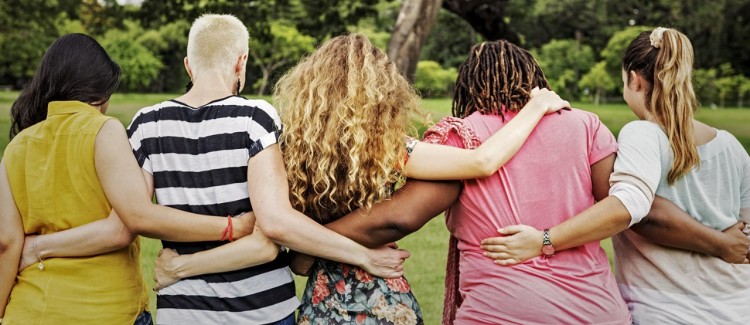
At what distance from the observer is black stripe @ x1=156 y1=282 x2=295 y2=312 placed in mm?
2660

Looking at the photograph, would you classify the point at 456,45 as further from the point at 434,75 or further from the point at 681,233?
the point at 681,233

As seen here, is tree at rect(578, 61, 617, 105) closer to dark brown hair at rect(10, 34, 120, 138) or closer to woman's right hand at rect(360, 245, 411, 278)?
woman's right hand at rect(360, 245, 411, 278)

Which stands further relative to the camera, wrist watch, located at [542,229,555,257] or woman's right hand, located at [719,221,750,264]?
woman's right hand, located at [719,221,750,264]

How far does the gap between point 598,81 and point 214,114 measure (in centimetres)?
5024

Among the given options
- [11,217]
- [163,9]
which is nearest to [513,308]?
[11,217]

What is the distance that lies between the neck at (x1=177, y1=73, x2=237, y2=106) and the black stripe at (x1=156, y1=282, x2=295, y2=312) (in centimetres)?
66

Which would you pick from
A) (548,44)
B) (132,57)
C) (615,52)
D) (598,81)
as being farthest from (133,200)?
(548,44)

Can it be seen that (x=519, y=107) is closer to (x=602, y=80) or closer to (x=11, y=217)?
(x=11, y=217)

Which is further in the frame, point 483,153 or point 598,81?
point 598,81

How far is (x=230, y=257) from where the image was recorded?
2639mm

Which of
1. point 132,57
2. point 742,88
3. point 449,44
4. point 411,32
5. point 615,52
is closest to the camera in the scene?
point 411,32

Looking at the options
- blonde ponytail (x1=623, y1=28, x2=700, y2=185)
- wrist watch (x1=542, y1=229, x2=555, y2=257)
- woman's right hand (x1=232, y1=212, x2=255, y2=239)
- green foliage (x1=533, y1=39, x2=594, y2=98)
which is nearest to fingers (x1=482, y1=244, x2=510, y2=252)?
wrist watch (x1=542, y1=229, x2=555, y2=257)

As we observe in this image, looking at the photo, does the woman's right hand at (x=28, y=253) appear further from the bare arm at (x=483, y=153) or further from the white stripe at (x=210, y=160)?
the bare arm at (x=483, y=153)

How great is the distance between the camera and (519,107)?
2754 mm
